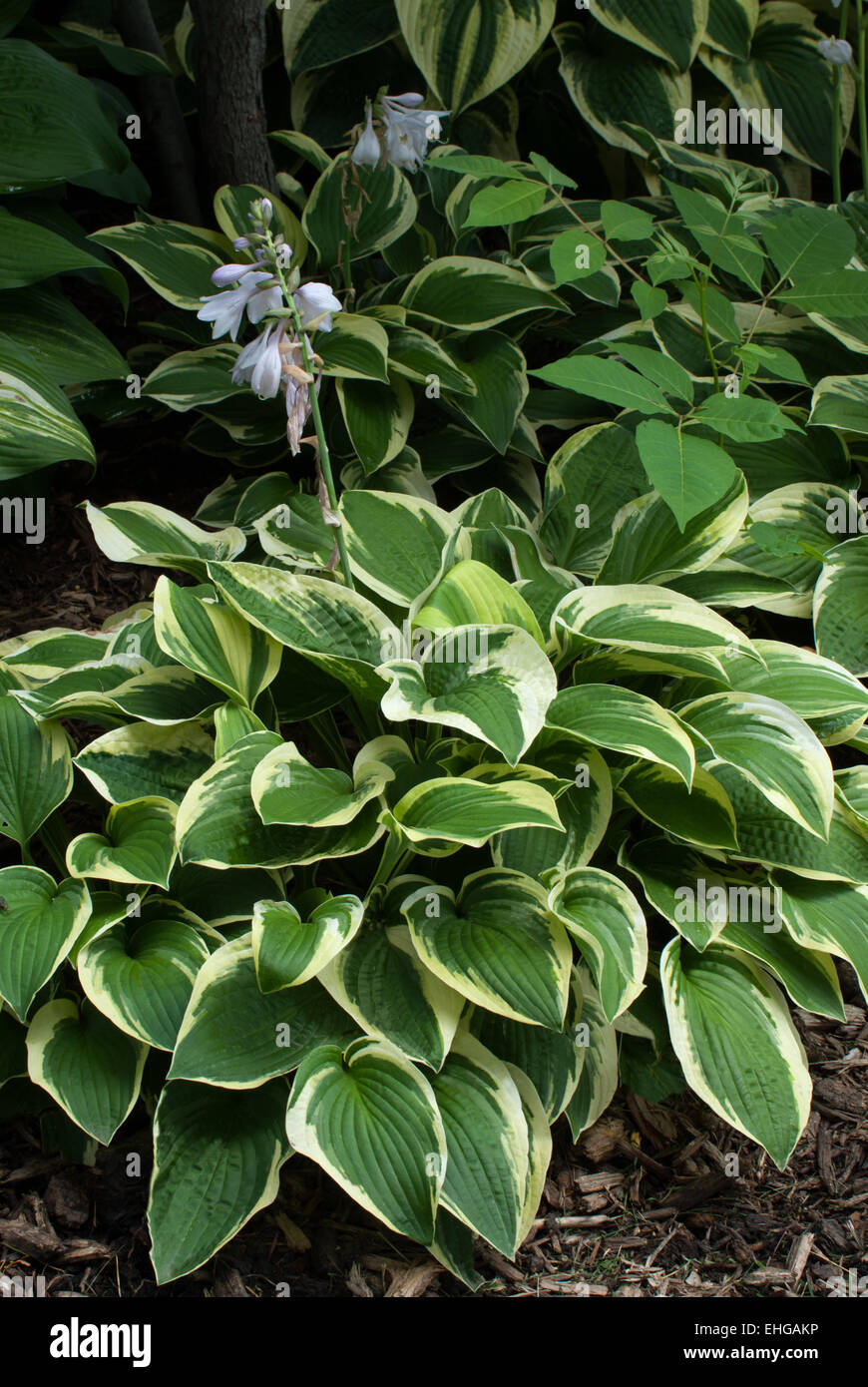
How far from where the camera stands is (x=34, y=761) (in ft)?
6.29

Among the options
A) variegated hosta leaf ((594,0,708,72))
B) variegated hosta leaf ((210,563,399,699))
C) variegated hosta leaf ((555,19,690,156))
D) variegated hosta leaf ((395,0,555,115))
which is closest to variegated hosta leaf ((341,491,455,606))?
variegated hosta leaf ((210,563,399,699))

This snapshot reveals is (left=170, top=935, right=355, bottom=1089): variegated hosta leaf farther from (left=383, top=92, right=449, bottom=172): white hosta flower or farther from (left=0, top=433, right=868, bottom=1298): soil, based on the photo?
(left=383, top=92, right=449, bottom=172): white hosta flower

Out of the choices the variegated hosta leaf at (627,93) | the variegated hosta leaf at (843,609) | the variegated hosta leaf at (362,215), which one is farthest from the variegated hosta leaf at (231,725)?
the variegated hosta leaf at (627,93)

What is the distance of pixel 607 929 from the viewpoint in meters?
1.66

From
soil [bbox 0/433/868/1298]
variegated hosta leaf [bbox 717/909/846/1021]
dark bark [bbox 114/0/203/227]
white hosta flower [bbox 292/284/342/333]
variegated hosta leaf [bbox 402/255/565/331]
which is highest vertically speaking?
Result: dark bark [bbox 114/0/203/227]

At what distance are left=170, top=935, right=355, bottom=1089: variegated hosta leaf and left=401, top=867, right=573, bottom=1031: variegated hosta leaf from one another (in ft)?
0.67

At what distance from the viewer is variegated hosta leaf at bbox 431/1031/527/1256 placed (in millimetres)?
1578

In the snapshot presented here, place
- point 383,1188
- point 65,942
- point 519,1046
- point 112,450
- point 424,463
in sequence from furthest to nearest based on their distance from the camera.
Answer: point 112,450 < point 424,463 < point 519,1046 < point 65,942 < point 383,1188

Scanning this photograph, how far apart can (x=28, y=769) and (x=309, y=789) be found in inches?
21.0

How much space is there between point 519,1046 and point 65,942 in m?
0.71

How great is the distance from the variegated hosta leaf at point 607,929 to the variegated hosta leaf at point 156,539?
0.84 meters

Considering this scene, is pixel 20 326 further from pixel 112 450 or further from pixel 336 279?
pixel 336 279

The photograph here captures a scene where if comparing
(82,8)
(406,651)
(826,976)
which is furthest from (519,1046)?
(82,8)

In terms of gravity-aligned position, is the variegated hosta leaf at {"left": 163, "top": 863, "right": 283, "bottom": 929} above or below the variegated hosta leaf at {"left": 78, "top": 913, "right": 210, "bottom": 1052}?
above
